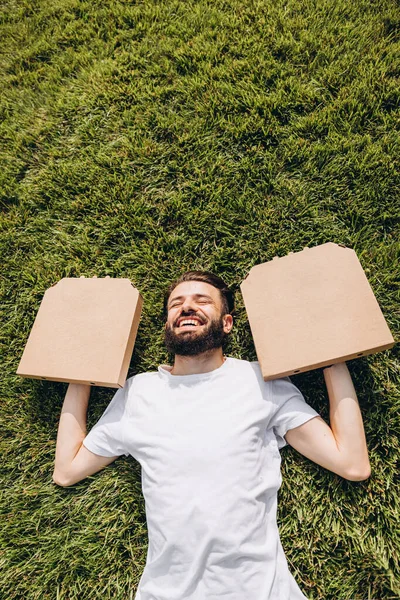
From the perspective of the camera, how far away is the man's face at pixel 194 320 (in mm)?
2080

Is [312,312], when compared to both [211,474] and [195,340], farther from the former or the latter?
[211,474]

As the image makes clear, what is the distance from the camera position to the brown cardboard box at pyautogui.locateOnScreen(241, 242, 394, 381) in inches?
72.2

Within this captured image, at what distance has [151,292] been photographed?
2594mm

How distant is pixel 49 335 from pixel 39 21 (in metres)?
3.24

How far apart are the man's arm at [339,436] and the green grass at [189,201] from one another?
27cm

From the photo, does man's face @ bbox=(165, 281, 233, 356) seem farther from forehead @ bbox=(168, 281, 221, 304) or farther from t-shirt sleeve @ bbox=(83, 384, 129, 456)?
t-shirt sleeve @ bbox=(83, 384, 129, 456)

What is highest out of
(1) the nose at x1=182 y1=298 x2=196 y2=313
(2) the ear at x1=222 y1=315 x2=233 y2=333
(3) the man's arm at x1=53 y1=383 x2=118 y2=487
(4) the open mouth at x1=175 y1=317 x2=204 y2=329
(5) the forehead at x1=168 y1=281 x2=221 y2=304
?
(5) the forehead at x1=168 y1=281 x2=221 y2=304

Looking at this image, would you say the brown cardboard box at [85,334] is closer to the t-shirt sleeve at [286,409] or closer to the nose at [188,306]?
the nose at [188,306]

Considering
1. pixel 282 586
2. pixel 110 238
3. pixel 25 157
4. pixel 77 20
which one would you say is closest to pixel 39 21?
pixel 77 20

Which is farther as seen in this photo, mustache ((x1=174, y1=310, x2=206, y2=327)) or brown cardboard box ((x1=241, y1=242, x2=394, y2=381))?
mustache ((x1=174, y1=310, x2=206, y2=327))

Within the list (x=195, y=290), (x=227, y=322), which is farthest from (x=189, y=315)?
(x=227, y=322)

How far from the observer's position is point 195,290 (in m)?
2.24

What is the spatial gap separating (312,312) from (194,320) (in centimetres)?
68

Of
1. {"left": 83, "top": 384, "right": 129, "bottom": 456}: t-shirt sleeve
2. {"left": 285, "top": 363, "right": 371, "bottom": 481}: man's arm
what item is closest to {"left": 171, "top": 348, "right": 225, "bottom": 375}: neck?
{"left": 83, "top": 384, "right": 129, "bottom": 456}: t-shirt sleeve
